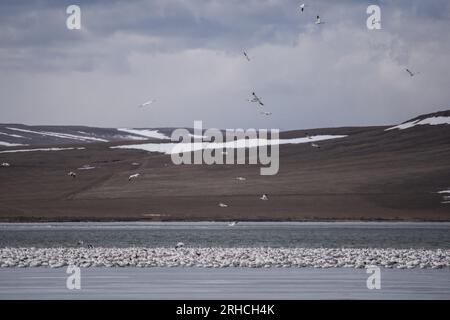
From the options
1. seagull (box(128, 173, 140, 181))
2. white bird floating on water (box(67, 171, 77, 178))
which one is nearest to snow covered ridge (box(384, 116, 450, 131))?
seagull (box(128, 173, 140, 181))

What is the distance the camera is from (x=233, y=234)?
51.7 m

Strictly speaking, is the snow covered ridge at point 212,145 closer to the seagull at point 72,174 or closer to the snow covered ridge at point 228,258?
the seagull at point 72,174

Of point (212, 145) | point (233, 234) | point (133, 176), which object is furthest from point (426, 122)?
point (233, 234)

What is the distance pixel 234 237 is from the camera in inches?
1929

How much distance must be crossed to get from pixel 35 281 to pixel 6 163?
3252 inches

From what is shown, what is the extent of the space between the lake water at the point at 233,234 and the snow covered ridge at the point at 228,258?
589 centimetres

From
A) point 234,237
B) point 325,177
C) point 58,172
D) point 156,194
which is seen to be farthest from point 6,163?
point 234,237

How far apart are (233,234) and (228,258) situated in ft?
59.3

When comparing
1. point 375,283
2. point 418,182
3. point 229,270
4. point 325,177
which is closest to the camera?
point 375,283

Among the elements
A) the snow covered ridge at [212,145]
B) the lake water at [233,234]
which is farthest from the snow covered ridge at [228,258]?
the snow covered ridge at [212,145]

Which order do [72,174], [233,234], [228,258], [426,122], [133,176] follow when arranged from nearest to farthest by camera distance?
[228,258]
[233,234]
[133,176]
[72,174]
[426,122]

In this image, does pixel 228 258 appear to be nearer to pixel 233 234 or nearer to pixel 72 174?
pixel 233 234

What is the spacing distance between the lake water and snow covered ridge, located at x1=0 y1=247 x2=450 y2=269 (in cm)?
589

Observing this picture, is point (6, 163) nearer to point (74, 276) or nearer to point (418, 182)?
point (418, 182)
